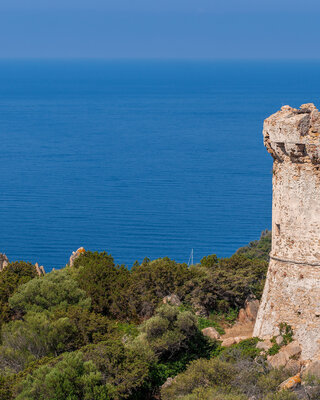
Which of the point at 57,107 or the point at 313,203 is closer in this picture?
the point at 313,203

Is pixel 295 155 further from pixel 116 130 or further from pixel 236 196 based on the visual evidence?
pixel 116 130

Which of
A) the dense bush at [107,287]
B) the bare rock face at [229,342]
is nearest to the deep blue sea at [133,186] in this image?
the dense bush at [107,287]

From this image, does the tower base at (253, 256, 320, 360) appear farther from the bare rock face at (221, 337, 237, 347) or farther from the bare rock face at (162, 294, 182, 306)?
the bare rock face at (162, 294, 182, 306)

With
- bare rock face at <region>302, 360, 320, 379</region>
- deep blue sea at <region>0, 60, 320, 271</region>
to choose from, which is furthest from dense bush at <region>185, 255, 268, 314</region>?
deep blue sea at <region>0, 60, 320, 271</region>

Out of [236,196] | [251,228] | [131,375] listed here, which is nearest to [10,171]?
[236,196]

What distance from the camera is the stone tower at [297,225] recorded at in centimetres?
1692

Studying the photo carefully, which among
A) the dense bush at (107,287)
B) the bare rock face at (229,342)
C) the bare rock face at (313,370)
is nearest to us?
the bare rock face at (313,370)

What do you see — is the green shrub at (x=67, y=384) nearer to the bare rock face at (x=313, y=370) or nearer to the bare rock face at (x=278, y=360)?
the bare rock face at (x=278, y=360)

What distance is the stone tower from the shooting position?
16.9 meters

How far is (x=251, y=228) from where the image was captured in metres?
71.1

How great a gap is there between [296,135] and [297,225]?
1.99 m

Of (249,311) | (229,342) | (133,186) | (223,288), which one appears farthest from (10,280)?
(133,186)

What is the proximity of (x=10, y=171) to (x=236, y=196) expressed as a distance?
110 ft

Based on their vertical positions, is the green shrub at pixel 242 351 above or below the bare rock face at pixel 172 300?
below
